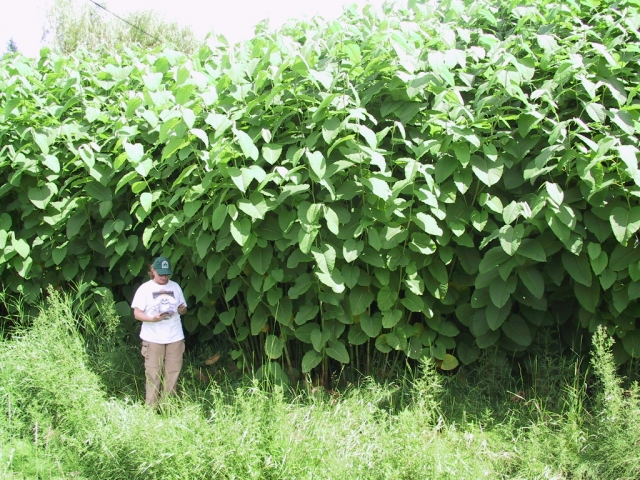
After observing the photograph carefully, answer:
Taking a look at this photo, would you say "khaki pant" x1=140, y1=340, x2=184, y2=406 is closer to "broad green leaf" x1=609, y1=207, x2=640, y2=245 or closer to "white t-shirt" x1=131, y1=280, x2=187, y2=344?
"white t-shirt" x1=131, y1=280, x2=187, y2=344

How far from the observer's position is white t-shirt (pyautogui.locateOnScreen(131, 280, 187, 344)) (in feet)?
12.0

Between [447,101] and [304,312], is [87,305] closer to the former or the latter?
[304,312]

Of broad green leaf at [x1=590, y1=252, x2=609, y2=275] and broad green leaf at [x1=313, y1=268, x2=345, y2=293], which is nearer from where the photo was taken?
broad green leaf at [x1=590, y1=252, x2=609, y2=275]

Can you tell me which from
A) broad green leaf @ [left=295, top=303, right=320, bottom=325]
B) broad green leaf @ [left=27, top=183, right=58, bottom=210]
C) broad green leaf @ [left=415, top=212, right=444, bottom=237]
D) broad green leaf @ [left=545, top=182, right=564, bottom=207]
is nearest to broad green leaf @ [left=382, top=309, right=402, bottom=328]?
broad green leaf @ [left=295, top=303, right=320, bottom=325]

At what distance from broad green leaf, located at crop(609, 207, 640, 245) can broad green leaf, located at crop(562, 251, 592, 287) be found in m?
0.22

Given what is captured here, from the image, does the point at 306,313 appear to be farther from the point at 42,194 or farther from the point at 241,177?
the point at 42,194

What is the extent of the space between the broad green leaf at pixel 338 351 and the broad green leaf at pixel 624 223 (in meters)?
1.58

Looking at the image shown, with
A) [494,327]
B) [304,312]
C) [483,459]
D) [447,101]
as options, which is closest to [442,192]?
[447,101]

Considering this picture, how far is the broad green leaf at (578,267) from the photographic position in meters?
3.16

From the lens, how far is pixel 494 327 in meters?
3.33

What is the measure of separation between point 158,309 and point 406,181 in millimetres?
1651

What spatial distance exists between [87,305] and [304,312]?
183 centimetres

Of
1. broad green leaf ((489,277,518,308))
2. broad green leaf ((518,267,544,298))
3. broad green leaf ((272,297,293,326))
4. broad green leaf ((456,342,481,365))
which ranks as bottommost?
broad green leaf ((456,342,481,365))

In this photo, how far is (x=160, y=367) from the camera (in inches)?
145
